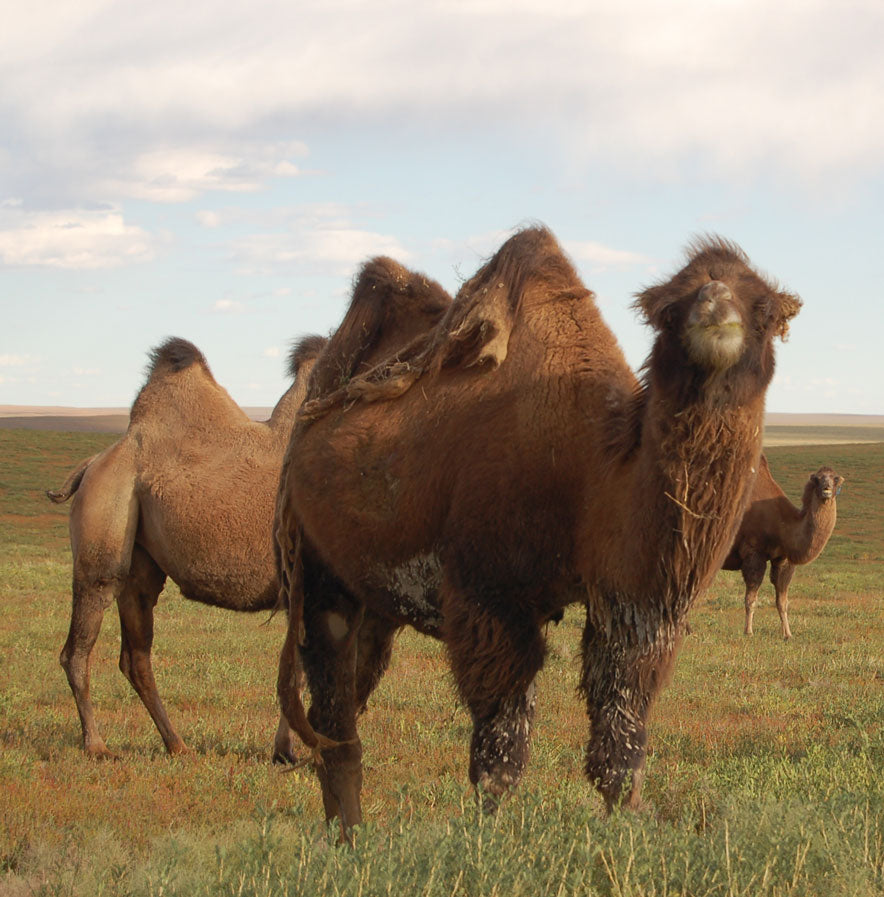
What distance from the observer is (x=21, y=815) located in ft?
19.5

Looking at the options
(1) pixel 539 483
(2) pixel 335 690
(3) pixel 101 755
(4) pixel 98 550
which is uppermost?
(1) pixel 539 483

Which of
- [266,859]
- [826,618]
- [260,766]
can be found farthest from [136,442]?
[826,618]

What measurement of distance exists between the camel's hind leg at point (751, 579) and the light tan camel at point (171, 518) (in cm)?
902

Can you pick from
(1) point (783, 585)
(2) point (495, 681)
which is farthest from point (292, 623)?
(1) point (783, 585)

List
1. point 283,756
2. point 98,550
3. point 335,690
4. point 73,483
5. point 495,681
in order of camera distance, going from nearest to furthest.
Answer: point 495,681 < point 335,690 < point 283,756 < point 98,550 < point 73,483

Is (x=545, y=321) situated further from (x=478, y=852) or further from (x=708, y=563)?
(x=478, y=852)

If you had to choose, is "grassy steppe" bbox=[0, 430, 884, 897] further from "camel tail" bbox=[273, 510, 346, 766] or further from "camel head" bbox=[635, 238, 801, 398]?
"camel head" bbox=[635, 238, 801, 398]

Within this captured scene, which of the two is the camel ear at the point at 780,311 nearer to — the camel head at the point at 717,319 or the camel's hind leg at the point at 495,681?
the camel head at the point at 717,319

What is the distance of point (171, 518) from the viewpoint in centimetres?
804

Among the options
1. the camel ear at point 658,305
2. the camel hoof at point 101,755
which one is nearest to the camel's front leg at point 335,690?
the camel ear at point 658,305

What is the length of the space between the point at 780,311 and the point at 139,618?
20.4ft

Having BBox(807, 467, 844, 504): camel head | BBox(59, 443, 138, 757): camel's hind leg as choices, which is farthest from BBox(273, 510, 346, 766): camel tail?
BBox(807, 467, 844, 504): camel head

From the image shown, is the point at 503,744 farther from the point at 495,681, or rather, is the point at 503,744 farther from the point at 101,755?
the point at 101,755

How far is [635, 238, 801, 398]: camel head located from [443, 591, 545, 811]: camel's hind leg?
1.08m
